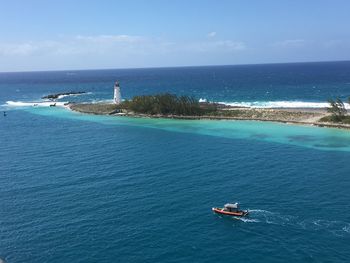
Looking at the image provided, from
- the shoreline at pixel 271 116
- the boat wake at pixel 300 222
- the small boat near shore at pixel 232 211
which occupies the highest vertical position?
the shoreline at pixel 271 116

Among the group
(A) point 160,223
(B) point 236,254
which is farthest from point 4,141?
(B) point 236,254

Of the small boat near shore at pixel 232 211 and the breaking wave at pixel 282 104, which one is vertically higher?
the breaking wave at pixel 282 104

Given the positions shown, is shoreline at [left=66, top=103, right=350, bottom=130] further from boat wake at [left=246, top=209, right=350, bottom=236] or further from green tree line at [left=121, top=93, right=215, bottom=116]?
boat wake at [left=246, top=209, right=350, bottom=236]

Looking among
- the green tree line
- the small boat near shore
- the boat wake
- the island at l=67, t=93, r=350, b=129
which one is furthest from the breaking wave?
the small boat near shore

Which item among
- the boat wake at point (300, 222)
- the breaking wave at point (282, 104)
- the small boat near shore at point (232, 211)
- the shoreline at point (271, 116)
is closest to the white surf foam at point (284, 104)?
the breaking wave at point (282, 104)

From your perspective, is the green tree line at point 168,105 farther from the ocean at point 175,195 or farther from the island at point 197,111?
the ocean at point 175,195

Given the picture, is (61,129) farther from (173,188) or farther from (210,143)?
(173,188)

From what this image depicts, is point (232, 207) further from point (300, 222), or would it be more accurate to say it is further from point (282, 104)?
point (282, 104)
